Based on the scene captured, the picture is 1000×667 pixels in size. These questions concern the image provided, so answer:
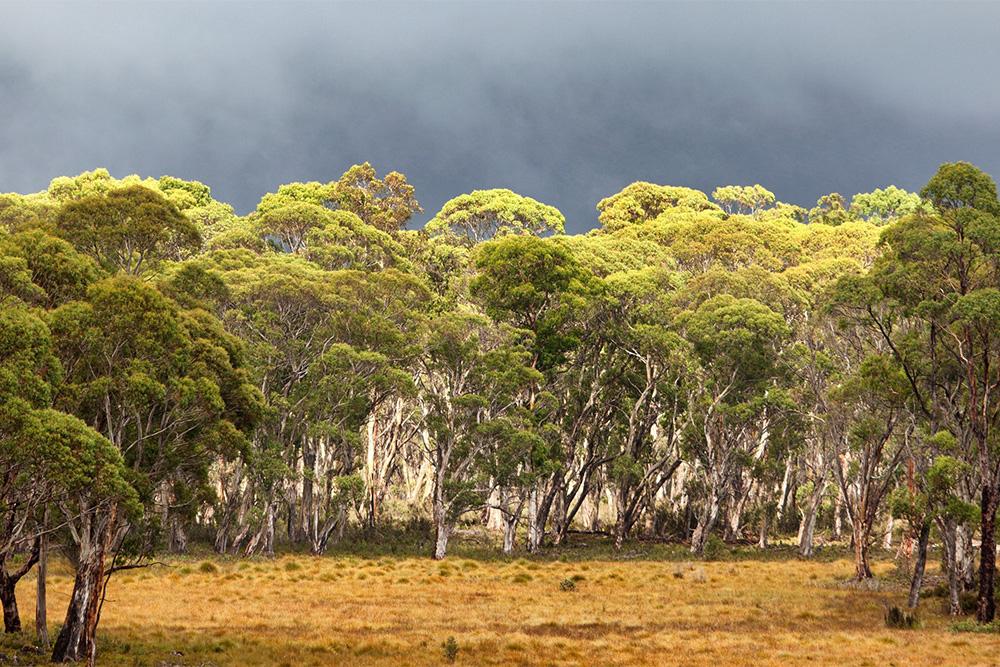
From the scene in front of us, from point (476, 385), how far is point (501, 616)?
22.5 m

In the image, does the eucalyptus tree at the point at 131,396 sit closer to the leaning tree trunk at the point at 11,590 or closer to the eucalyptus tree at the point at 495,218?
the leaning tree trunk at the point at 11,590

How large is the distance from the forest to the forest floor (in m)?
2.04

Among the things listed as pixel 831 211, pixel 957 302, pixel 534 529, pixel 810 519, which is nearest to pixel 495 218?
pixel 534 529

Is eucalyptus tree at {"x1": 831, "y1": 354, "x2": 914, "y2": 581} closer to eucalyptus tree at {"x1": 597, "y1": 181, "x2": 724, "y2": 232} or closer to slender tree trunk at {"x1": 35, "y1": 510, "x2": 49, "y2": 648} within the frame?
slender tree trunk at {"x1": 35, "y1": 510, "x2": 49, "y2": 648}

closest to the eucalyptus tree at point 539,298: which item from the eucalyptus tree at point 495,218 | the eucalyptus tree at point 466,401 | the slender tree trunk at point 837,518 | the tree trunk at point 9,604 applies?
the eucalyptus tree at point 466,401

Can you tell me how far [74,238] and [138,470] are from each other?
14.3m

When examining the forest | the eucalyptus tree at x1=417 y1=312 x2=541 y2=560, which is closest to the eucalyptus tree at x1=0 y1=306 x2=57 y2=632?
the forest

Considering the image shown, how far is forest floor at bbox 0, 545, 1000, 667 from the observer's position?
81.1 feet

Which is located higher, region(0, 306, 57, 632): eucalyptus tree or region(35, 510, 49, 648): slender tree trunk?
region(0, 306, 57, 632): eucalyptus tree

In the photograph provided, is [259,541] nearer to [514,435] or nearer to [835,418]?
[514,435]

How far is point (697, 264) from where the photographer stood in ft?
262

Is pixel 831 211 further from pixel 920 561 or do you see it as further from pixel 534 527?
pixel 920 561

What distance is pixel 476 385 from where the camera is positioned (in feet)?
174

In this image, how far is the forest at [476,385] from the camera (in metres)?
22.0
